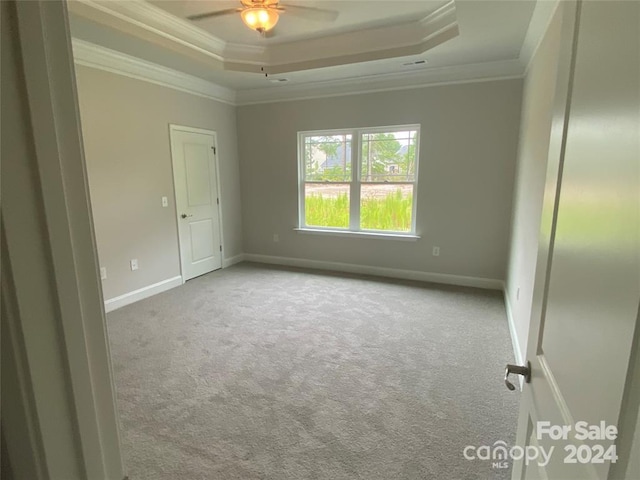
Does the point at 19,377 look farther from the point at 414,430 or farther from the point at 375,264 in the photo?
the point at 375,264

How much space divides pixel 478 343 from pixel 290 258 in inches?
124

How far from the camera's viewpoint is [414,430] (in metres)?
1.94

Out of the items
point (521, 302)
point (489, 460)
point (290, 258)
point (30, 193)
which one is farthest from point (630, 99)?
point (290, 258)

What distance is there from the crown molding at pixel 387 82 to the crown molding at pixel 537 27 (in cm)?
30

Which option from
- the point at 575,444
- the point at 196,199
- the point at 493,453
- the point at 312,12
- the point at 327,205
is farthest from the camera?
the point at 327,205

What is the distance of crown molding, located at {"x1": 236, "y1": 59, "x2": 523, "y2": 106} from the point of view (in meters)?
3.74

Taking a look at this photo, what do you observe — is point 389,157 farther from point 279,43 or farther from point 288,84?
point 279,43

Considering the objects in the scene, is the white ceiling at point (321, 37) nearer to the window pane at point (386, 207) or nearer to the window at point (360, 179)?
the window at point (360, 179)

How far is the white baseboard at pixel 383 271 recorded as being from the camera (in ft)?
14.0

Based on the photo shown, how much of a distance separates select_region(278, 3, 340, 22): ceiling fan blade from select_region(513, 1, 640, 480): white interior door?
2.59m

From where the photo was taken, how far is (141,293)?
3.98m

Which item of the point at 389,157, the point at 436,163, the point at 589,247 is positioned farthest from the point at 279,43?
the point at 589,247

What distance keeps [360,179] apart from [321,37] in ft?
5.97

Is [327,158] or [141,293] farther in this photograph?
[327,158]
